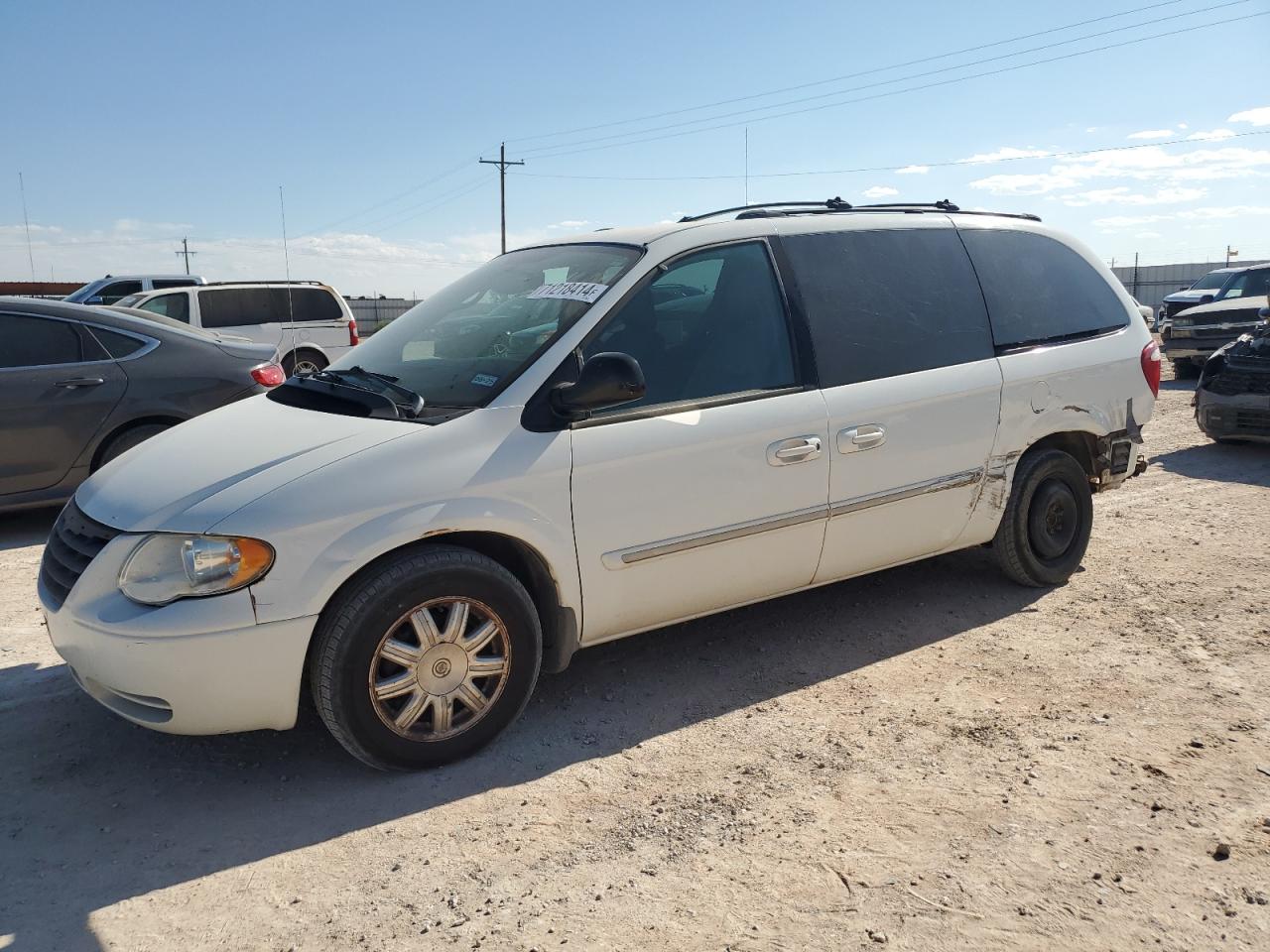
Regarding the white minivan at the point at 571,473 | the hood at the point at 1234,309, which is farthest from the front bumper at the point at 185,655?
the hood at the point at 1234,309

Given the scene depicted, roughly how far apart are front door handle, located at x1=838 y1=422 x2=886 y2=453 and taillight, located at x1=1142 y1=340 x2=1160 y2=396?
198cm

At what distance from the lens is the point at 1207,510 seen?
269 inches

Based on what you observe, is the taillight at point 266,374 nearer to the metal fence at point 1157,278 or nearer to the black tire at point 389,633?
the black tire at point 389,633

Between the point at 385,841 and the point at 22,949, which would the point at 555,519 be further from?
the point at 22,949

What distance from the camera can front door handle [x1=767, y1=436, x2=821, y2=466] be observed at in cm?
399

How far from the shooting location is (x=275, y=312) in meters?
16.0

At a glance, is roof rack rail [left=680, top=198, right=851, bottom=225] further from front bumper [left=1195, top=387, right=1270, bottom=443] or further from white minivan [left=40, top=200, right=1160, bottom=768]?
front bumper [left=1195, top=387, right=1270, bottom=443]

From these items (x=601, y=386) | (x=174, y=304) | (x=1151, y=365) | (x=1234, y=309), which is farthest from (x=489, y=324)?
(x=1234, y=309)

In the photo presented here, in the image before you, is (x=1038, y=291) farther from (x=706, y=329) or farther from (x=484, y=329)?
(x=484, y=329)

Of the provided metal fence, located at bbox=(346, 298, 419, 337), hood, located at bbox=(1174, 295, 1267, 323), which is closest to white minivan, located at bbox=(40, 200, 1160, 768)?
hood, located at bbox=(1174, 295, 1267, 323)

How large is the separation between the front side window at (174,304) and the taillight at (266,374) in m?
8.56

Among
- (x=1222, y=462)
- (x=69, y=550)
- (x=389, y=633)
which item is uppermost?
(x=69, y=550)

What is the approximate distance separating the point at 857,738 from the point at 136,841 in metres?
2.41

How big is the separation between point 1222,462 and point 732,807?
722 centimetres
